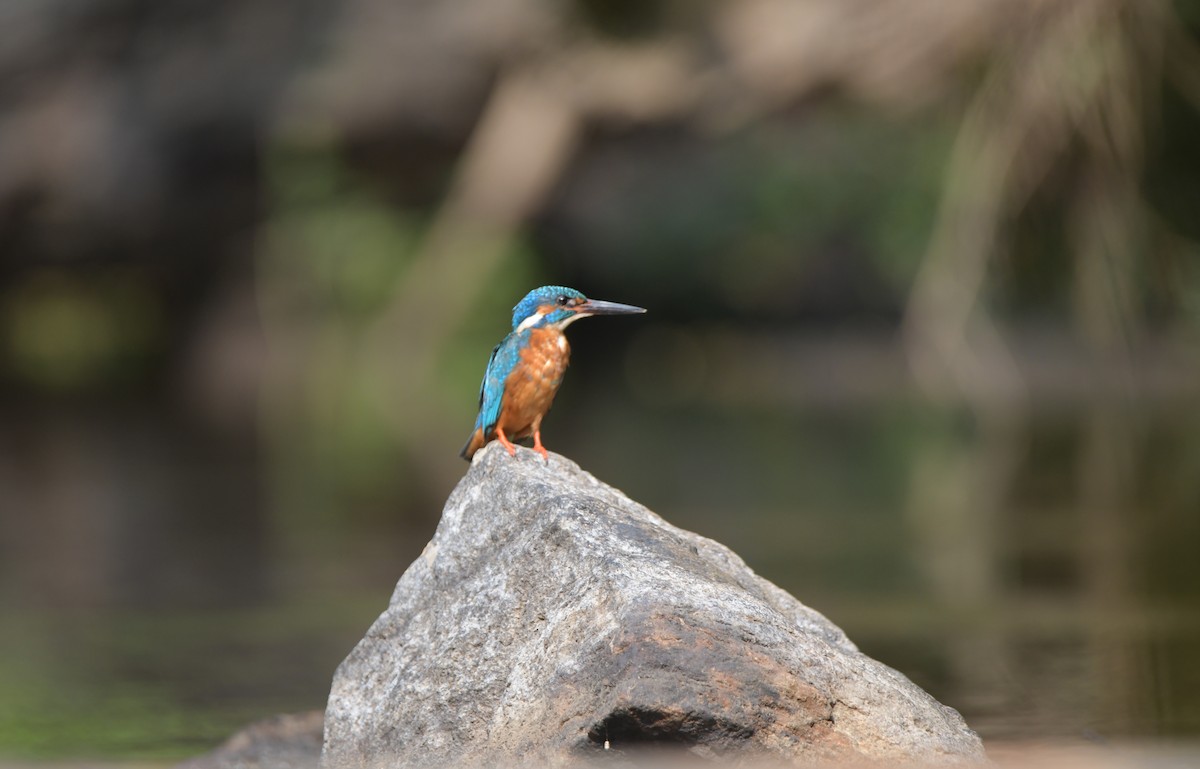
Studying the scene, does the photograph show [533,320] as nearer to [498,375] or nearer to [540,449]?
[498,375]

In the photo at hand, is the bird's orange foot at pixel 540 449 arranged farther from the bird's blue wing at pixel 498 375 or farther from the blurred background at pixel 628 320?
the blurred background at pixel 628 320

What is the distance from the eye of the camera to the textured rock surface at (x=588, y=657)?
11.5 ft

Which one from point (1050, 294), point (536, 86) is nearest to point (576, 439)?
point (536, 86)

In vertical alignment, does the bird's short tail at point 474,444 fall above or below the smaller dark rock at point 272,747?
above

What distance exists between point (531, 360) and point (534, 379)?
0.05 m

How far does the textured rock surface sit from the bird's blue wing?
0.28 feet

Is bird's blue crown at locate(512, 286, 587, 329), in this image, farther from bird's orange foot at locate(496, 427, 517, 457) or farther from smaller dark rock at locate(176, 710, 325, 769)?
smaller dark rock at locate(176, 710, 325, 769)

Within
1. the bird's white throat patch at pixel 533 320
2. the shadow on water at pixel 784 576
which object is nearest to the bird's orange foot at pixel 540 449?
the bird's white throat patch at pixel 533 320

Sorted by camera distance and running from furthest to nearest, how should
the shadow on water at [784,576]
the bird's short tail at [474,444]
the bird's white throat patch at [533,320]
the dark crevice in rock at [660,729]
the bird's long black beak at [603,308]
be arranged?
the shadow on water at [784,576] < the bird's short tail at [474,444] < the bird's white throat patch at [533,320] < the bird's long black beak at [603,308] < the dark crevice in rock at [660,729]

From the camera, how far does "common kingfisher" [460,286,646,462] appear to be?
171 inches

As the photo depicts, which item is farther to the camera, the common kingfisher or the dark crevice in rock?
the common kingfisher

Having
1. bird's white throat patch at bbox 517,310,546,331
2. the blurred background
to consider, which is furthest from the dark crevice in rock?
the blurred background

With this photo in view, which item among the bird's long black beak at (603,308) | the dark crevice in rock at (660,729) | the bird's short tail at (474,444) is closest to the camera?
the dark crevice in rock at (660,729)

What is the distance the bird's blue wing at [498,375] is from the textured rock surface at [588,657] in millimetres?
86
